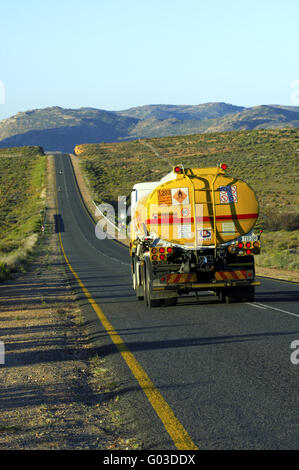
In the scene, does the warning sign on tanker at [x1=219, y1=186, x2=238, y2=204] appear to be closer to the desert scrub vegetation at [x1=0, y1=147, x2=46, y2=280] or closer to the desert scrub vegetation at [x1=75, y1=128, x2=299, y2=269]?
the desert scrub vegetation at [x1=0, y1=147, x2=46, y2=280]

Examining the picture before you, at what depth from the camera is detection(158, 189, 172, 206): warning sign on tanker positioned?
508 inches

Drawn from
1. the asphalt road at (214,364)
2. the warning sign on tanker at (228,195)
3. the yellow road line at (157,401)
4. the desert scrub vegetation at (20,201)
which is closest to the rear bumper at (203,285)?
the asphalt road at (214,364)

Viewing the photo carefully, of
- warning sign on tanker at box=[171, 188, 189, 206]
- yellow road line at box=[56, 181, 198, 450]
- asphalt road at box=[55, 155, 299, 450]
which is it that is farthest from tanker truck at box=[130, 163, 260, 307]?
yellow road line at box=[56, 181, 198, 450]

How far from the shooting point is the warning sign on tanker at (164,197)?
42.3ft

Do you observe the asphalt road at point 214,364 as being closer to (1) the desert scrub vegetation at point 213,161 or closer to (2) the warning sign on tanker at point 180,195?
(2) the warning sign on tanker at point 180,195

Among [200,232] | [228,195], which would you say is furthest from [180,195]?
[228,195]

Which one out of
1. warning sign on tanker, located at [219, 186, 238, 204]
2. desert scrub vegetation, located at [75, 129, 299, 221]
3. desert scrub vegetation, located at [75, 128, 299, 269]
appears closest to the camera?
warning sign on tanker, located at [219, 186, 238, 204]

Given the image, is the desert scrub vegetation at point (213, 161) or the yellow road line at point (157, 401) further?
the desert scrub vegetation at point (213, 161)

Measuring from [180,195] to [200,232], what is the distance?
0.87 meters

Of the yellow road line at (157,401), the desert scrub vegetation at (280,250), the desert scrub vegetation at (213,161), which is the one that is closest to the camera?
the yellow road line at (157,401)

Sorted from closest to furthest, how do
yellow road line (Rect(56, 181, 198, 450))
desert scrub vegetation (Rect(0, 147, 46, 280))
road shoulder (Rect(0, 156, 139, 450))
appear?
yellow road line (Rect(56, 181, 198, 450)) < road shoulder (Rect(0, 156, 139, 450)) < desert scrub vegetation (Rect(0, 147, 46, 280))

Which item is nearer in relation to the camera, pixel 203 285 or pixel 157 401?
pixel 157 401

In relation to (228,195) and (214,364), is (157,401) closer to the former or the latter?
(214,364)

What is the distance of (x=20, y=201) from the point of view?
87.8m
